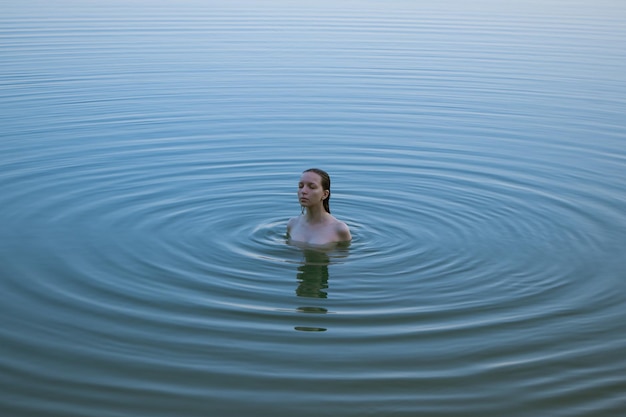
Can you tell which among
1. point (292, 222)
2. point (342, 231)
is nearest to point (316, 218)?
point (342, 231)

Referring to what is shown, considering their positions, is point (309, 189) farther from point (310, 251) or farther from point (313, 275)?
point (313, 275)

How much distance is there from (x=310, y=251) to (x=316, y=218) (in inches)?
17.5

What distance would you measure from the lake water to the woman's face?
724 millimetres

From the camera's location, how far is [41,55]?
91.9ft

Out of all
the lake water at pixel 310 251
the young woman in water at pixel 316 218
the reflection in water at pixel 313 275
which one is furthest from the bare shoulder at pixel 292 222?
the reflection in water at pixel 313 275

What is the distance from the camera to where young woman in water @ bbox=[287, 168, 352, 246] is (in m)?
12.4

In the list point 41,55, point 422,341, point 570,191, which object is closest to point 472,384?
point 422,341

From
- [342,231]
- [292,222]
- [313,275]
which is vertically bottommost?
[313,275]

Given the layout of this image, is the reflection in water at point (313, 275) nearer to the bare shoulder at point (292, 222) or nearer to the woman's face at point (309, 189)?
the bare shoulder at point (292, 222)

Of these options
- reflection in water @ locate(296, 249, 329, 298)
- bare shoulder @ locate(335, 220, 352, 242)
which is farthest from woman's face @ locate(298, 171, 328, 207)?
reflection in water @ locate(296, 249, 329, 298)

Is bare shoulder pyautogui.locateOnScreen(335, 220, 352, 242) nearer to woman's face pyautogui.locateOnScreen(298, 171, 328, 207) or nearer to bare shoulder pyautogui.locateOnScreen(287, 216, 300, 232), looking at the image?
woman's face pyautogui.locateOnScreen(298, 171, 328, 207)

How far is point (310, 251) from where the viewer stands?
1257cm

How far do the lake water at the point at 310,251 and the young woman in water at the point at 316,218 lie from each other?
27 cm

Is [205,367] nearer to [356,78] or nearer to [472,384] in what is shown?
[472,384]
